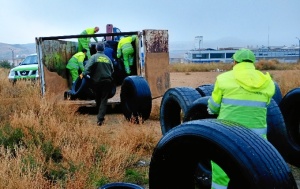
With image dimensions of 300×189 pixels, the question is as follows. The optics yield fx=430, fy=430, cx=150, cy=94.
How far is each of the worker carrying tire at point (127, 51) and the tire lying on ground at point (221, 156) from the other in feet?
28.6

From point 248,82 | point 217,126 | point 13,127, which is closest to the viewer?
point 217,126

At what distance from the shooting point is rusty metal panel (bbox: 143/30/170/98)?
10672mm

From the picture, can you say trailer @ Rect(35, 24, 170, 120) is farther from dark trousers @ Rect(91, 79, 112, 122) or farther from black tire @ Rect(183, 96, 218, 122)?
black tire @ Rect(183, 96, 218, 122)

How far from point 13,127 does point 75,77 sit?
214 inches

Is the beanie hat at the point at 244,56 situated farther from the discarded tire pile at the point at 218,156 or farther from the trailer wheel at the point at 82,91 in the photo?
the trailer wheel at the point at 82,91

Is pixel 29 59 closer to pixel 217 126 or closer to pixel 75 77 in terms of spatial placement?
pixel 75 77

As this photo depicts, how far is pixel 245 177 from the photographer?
300 cm

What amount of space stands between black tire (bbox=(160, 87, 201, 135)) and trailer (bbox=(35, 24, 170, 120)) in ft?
6.19

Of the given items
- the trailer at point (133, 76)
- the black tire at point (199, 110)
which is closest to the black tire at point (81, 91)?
the trailer at point (133, 76)

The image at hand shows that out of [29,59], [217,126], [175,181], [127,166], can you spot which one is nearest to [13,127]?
[127,166]

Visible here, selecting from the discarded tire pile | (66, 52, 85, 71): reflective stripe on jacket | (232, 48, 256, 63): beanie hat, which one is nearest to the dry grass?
the discarded tire pile

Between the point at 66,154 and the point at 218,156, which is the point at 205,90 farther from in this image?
the point at 218,156

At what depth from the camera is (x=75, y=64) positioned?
1240 cm

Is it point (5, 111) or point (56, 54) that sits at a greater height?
point (56, 54)
